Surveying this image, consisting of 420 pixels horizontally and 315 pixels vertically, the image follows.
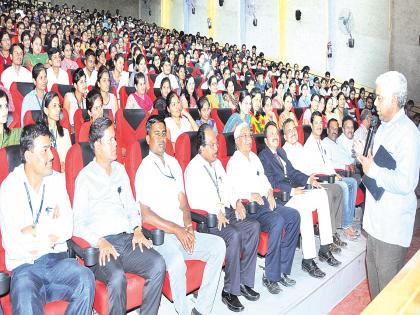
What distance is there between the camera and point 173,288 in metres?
1.68

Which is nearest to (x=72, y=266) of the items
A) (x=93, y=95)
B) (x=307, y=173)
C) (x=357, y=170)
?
(x=93, y=95)

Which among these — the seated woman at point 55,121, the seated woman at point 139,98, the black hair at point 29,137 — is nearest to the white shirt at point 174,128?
the seated woman at point 139,98

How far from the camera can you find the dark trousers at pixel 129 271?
59.1 inches

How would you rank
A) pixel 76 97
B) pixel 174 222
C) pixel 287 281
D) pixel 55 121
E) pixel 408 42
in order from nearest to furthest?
pixel 174 222, pixel 287 281, pixel 55 121, pixel 76 97, pixel 408 42

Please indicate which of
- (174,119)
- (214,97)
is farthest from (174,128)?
(214,97)

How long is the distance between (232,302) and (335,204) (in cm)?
103

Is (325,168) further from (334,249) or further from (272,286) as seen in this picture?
(272,286)

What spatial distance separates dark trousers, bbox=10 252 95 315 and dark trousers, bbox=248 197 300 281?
3.06 feet

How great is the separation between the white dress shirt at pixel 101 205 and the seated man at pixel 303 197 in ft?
3.09

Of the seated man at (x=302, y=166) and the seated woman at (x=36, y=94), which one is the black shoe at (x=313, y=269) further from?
the seated woman at (x=36, y=94)

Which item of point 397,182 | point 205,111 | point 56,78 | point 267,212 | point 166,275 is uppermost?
point 56,78

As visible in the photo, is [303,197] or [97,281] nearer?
[97,281]

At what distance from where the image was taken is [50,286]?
4.81ft

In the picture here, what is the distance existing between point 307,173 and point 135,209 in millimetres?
1427
